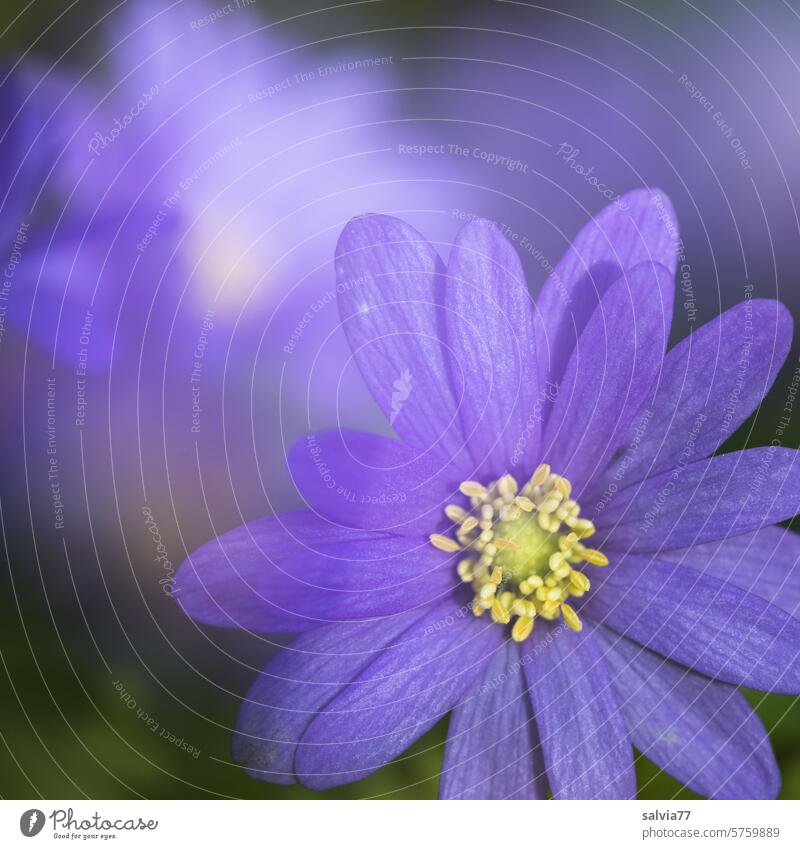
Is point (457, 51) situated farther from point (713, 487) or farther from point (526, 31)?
point (713, 487)

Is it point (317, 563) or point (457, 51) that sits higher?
point (457, 51)

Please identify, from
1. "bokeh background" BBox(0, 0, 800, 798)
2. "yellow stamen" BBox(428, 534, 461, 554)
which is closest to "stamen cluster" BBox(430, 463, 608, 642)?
"yellow stamen" BBox(428, 534, 461, 554)

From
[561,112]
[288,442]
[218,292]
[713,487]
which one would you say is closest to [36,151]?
[218,292]

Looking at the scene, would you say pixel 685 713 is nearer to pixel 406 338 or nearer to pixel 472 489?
pixel 472 489

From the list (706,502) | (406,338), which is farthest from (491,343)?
(706,502)

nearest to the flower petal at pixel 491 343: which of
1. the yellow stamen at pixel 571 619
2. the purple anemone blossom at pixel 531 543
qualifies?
the purple anemone blossom at pixel 531 543

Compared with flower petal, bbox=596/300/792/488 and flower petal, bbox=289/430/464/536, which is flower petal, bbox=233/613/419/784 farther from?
flower petal, bbox=596/300/792/488

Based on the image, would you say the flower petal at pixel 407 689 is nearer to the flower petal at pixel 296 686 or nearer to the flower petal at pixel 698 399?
the flower petal at pixel 296 686
